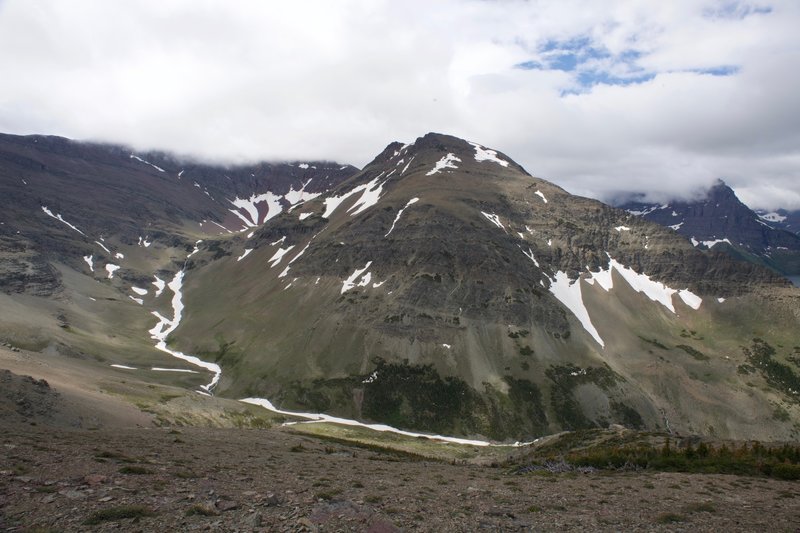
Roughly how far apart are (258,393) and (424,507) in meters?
146

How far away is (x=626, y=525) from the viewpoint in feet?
57.9

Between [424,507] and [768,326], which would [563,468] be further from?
[768,326]

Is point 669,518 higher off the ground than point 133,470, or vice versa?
point 669,518

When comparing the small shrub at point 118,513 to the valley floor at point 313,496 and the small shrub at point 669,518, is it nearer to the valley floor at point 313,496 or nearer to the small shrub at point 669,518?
the valley floor at point 313,496

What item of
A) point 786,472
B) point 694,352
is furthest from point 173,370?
point 694,352

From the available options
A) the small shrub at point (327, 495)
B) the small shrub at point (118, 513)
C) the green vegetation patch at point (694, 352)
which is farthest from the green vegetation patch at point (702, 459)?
the green vegetation patch at point (694, 352)

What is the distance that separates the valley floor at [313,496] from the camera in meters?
15.6

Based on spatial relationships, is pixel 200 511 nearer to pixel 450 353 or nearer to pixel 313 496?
pixel 313 496

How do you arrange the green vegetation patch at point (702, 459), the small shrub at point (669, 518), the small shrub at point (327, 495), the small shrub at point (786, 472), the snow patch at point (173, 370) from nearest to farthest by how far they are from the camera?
the small shrub at point (669, 518), the small shrub at point (327, 495), the small shrub at point (786, 472), the green vegetation patch at point (702, 459), the snow patch at point (173, 370)

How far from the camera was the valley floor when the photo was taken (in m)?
15.6

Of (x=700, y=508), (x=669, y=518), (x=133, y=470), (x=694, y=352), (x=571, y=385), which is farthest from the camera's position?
(x=694, y=352)

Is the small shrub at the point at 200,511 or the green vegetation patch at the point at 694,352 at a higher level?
the green vegetation patch at the point at 694,352

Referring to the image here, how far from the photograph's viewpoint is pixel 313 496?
19.6 meters

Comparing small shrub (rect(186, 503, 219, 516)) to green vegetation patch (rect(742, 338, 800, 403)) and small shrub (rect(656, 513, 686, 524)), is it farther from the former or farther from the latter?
green vegetation patch (rect(742, 338, 800, 403))
